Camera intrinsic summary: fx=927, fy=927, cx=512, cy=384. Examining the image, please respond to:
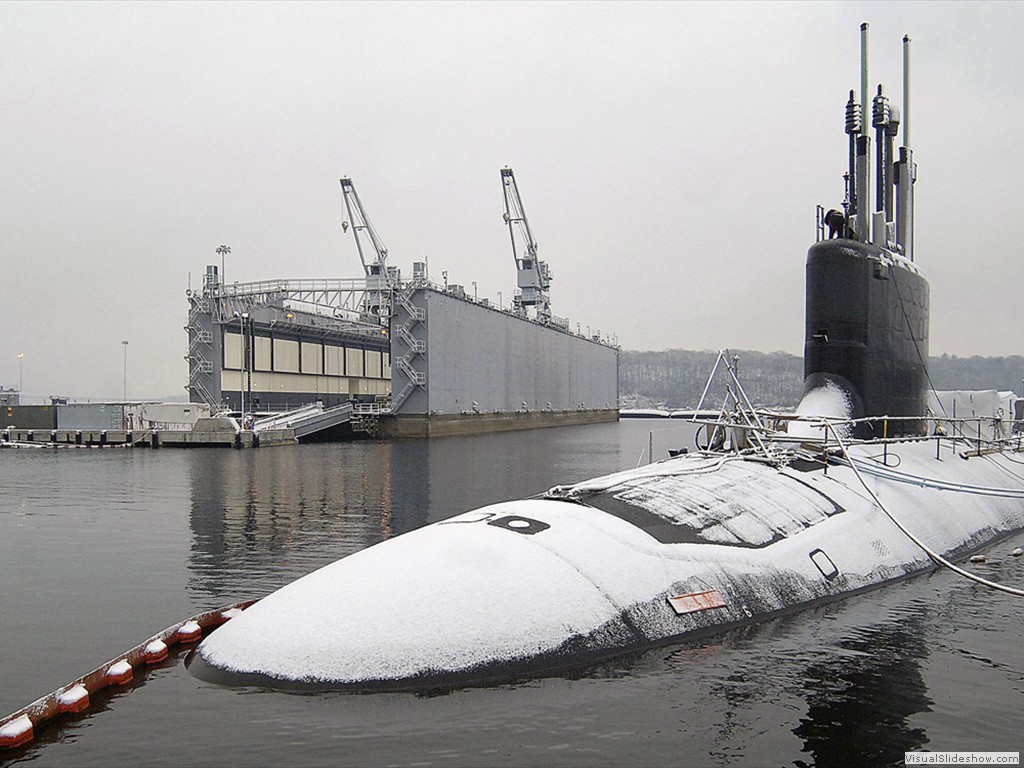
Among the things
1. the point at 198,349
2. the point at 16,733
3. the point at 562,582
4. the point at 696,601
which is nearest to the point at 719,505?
the point at 696,601

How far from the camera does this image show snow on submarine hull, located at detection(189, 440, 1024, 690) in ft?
26.3

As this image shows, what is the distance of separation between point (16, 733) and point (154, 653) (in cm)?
207

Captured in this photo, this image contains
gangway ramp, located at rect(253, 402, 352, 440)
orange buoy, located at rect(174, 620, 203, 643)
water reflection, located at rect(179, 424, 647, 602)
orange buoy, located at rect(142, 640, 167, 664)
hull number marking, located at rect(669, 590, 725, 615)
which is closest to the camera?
orange buoy, located at rect(142, 640, 167, 664)

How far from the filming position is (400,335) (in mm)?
62406

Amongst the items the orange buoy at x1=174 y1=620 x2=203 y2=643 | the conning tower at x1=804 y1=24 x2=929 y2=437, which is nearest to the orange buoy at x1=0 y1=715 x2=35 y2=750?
the orange buoy at x1=174 y1=620 x2=203 y2=643

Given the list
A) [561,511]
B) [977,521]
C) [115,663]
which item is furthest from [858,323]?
[115,663]

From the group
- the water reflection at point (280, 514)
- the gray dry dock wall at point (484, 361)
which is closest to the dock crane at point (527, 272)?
the gray dry dock wall at point (484, 361)

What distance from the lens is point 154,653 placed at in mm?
9398

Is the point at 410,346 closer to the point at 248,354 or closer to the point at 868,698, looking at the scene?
the point at 248,354

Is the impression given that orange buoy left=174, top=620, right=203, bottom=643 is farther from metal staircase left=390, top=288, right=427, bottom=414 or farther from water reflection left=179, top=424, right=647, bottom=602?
metal staircase left=390, top=288, right=427, bottom=414

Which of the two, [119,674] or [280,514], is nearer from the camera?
[119,674]

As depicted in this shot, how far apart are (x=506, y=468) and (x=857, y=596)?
26.0 m

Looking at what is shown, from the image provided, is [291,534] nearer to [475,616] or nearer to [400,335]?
[475,616]

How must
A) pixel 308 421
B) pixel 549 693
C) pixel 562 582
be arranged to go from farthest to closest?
pixel 308 421 → pixel 562 582 → pixel 549 693
